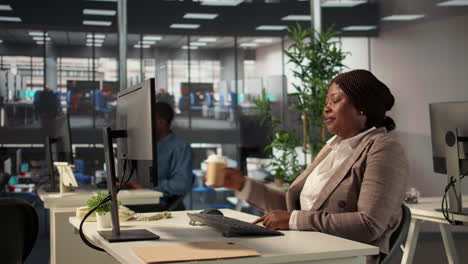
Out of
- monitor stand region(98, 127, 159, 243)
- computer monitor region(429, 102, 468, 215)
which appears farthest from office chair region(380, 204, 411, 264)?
computer monitor region(429, 102, 468, 215)

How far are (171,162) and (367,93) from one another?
3093 mm

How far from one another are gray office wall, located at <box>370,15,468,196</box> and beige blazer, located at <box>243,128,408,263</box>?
15.2 feet

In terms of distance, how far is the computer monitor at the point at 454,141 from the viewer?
3846 millimetres

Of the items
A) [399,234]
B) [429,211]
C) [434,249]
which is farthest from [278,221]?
[434,249]

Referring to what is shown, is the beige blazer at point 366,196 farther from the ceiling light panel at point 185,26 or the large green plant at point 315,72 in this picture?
the ceiling light panel at point 185,26

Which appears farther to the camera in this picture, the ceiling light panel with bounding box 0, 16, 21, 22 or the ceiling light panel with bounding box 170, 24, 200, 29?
the ceiling light panel with bounding box 170, 24, 200, 29

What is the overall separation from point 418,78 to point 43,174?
476 centimetres

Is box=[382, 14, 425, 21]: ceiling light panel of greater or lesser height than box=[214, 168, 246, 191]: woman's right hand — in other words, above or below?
above

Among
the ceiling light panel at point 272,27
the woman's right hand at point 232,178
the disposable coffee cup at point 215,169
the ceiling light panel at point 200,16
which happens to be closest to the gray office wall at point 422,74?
the ceiling light panel at point 272,27

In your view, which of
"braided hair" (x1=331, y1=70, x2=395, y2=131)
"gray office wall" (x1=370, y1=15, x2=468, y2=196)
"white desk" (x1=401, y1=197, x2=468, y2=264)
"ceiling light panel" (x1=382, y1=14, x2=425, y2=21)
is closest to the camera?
"braided hair" (x1=331, y1=70, x2=395, y2=131)

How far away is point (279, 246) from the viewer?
7.64 ft

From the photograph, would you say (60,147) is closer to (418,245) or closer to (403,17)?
(418,245)

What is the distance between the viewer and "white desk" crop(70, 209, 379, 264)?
2168 mm

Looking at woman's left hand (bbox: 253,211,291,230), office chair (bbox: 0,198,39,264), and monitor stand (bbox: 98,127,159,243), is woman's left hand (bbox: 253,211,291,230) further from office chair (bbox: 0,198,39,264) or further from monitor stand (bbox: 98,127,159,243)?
office chair (bbox: 0,198,39,264)
